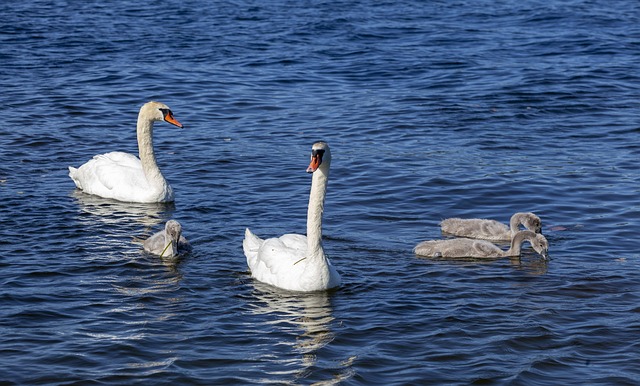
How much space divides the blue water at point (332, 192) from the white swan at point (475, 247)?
0.13 meters

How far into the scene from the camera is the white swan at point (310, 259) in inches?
464

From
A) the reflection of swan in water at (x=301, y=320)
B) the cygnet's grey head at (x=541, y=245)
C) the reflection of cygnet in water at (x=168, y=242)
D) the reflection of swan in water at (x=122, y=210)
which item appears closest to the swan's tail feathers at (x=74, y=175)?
the reflection of swan in water at (x=122, y=210)

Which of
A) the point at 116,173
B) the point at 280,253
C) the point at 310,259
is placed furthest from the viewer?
the point at 116,173

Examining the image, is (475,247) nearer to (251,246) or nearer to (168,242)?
(251,246)

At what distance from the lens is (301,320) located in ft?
36.5

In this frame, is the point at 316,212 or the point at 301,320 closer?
the point at 301,320

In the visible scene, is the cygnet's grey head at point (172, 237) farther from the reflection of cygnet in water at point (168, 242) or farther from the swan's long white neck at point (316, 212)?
the swan's long white neck at point (316, 212)

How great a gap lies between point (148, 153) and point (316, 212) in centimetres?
488

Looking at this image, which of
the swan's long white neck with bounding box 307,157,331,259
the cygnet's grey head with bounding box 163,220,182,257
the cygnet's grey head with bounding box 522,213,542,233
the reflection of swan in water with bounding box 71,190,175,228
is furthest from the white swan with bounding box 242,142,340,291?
the reflection of swan in water with bounding box 71,190,175,228

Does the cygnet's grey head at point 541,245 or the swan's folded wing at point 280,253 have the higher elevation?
the swan's folded wing at point 280,253

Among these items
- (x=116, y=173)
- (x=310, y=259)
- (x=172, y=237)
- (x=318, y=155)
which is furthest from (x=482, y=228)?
(x=116, y=173)

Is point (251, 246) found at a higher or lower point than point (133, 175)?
lower

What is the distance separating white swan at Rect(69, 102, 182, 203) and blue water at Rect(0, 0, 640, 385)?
219 mm

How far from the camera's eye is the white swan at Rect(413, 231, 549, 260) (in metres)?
13.0
